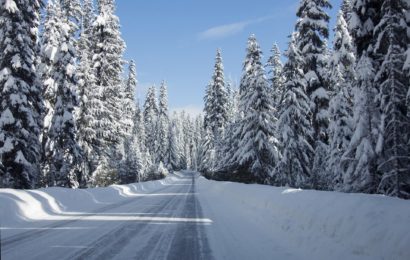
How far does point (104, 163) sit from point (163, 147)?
196 ft

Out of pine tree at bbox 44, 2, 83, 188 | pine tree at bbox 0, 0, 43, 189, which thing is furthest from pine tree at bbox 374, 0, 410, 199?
pine tree at bbox 44, 2, 83, 188

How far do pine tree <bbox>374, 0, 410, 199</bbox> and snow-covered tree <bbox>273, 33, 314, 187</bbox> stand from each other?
43.3ft

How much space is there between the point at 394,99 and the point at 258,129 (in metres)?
21.8

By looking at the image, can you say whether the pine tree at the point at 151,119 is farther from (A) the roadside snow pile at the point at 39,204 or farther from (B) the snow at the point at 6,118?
(A) the roadside snow pile at the point at 39,204

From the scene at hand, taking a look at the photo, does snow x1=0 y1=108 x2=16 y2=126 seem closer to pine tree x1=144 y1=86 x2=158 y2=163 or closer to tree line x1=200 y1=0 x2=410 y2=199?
tree line x1=200 y1=0 x2=410 y2=199

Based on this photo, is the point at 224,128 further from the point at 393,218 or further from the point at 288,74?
the point at 393,218

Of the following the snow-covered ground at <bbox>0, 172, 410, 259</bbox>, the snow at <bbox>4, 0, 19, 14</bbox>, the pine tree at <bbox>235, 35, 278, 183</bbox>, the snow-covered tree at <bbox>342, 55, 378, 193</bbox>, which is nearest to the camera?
the snow-covered ground at <bbox>0, 172, 410, 259</bbox>

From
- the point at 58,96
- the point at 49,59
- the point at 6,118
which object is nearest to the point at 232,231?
the point at 6,118

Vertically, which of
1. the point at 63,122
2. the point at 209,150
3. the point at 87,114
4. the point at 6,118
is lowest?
the point at 6,118

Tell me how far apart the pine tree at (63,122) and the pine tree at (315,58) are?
16.5 metres

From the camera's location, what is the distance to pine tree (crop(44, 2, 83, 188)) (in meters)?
30.0

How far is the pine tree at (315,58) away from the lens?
→ 28.3 metres

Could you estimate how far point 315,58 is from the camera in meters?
28.7

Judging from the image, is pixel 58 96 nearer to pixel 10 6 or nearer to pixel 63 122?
pixel 63 122
